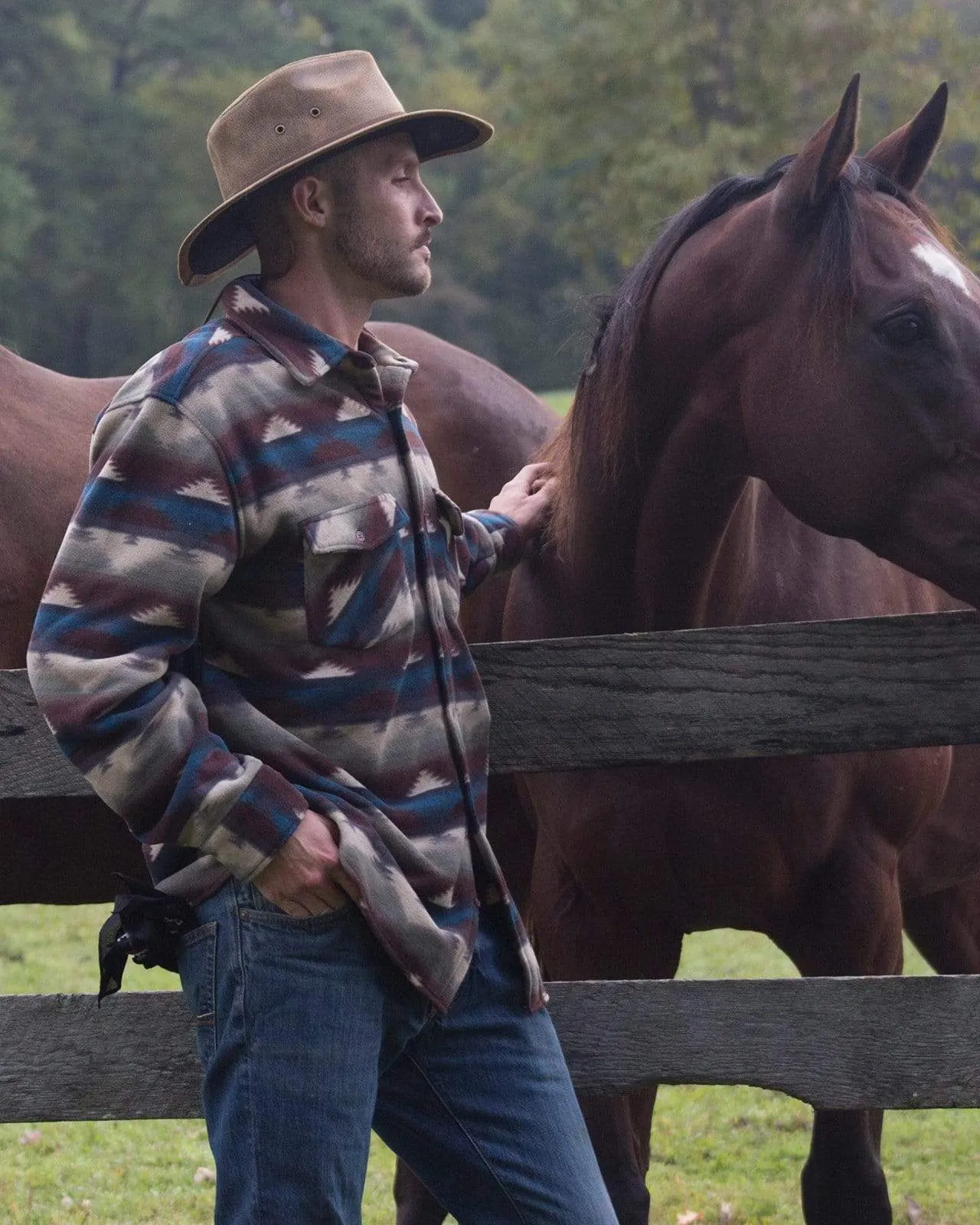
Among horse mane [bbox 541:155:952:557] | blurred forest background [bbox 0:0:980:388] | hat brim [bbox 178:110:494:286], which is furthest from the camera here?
blurred forest background [bbox 0:0:980:388]

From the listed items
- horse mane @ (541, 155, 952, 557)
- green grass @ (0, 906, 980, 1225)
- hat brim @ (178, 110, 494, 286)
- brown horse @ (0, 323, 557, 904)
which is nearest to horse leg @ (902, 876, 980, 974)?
green grass @ (0, 906, 980, 1225)

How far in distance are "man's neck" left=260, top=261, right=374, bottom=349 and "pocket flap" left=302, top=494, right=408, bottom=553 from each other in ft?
0.84

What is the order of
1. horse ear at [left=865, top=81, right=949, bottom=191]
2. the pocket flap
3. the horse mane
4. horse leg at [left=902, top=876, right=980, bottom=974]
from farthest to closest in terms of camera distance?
horse leg at [left=902, top=876, right=980, bottom=974], the horse mane, horse ear at [left=865, top=81, right=949, bottom=191], the pocket flap

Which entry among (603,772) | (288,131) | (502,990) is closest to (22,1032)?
(502,990)

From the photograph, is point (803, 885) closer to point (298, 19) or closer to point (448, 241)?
point (448, 241)

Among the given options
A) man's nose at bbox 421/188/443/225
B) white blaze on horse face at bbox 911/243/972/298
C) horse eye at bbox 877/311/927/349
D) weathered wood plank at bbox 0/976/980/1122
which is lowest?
weathered wood plank at bbox 0/976/980/1122

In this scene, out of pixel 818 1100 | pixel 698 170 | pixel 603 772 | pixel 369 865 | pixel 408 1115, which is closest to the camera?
pixel 369 865

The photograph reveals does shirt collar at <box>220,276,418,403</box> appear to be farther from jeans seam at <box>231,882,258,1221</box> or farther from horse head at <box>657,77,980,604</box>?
horse head at <box>657,77,980,604</box>

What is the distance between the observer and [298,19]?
55.4m

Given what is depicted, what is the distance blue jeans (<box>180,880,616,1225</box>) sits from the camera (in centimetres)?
195

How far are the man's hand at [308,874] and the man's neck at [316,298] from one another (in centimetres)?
67

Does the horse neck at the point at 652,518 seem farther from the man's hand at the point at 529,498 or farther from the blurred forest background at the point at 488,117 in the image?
the blurred forest background at the point at 488,117

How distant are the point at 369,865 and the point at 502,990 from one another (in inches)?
13.6

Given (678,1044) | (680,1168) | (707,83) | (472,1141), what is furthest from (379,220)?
(707,83)
